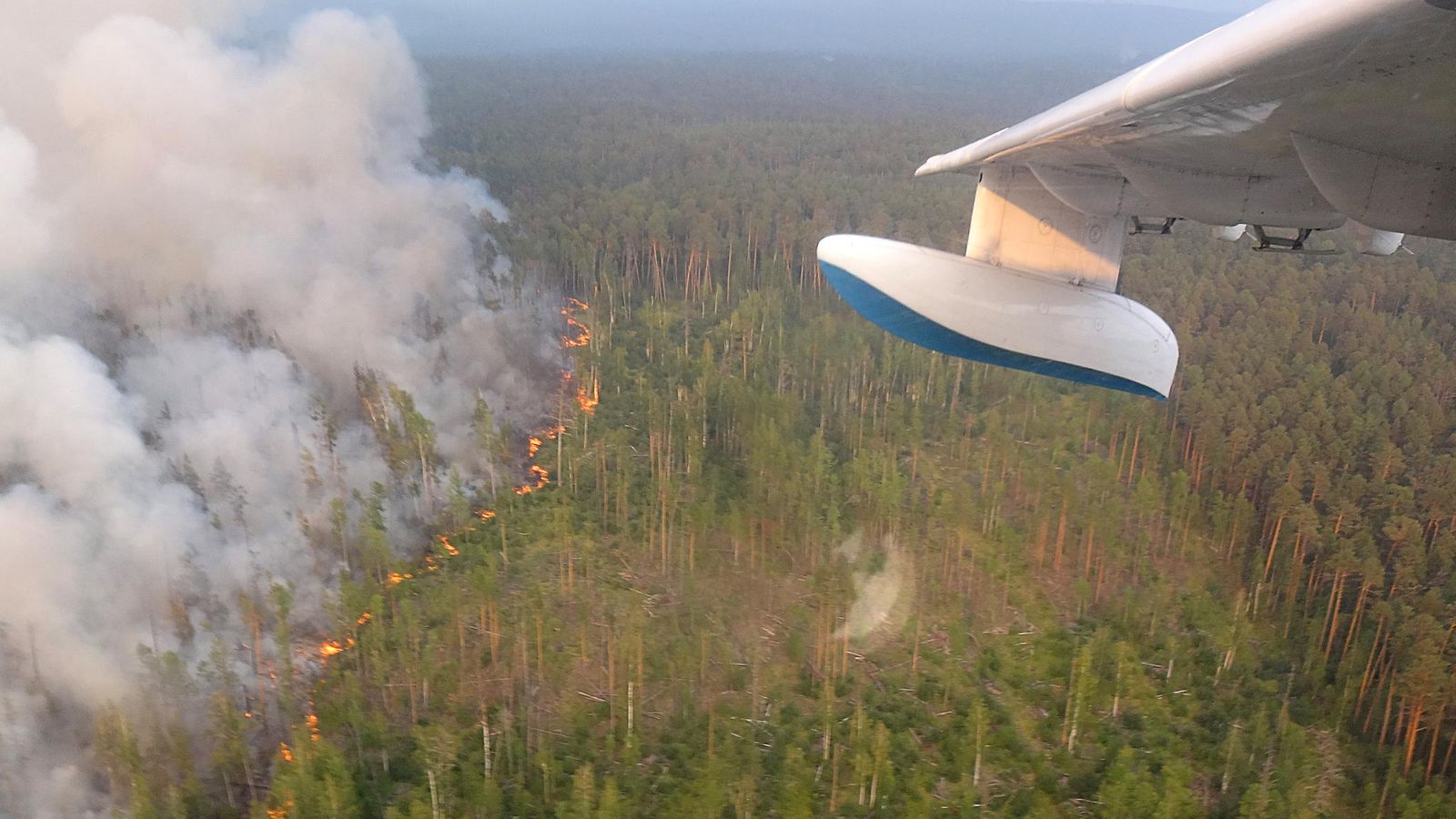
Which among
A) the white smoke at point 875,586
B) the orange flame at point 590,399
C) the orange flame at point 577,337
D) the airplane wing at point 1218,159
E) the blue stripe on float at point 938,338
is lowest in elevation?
the white smoke at point 875,586

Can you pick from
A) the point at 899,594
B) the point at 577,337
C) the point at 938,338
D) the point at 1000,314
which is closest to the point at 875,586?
the point at 899,594

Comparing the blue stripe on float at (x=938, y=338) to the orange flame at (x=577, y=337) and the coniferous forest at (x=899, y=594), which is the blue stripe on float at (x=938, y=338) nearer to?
the coniferous forest at (x=899, y=594)

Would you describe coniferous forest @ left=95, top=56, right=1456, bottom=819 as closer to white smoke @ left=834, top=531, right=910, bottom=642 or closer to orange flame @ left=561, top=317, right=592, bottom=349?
white smoke @ left=834, top=531, right=910, bottom=642

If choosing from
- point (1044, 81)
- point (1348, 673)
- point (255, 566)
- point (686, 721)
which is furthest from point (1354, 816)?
point (1044, 81)

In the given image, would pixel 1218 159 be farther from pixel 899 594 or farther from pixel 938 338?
pixel 899 594

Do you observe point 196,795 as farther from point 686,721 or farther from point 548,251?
point 548,251

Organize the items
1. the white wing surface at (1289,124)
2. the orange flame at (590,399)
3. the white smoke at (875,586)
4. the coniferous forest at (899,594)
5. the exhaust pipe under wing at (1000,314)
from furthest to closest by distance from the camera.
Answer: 1. the orange flame at (590,399)
2. the white smoke at (875,586)
3. the coniferous forest at (899,594)
4. the exhaust pipe under wing at (1000,314)
5. the white wing surface at (1289,124)

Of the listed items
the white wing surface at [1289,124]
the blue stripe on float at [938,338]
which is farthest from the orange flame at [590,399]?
the white wing surface at [1289,124]
